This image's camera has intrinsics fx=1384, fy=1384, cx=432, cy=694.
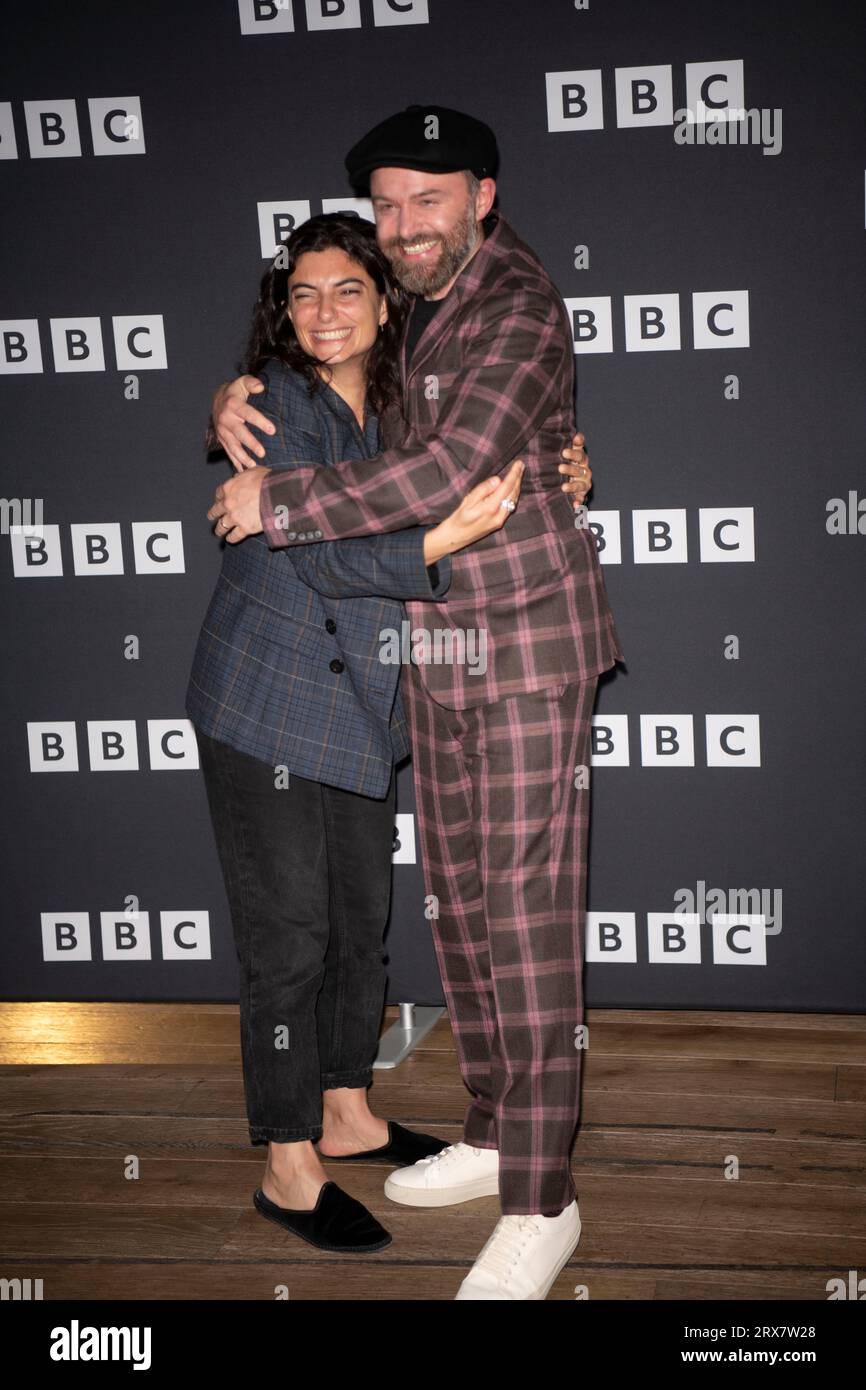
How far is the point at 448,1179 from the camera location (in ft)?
7.52

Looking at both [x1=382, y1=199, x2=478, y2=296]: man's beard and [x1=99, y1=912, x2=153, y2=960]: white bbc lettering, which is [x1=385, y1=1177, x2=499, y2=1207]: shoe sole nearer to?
[x1=99, y1=912, x2=153, y2=960]: white bbc lettering

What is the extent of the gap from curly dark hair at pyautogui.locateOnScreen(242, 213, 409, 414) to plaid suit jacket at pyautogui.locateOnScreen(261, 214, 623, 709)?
13 centimetres

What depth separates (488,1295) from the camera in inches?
77.6

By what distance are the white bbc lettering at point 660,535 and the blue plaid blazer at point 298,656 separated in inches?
31.7

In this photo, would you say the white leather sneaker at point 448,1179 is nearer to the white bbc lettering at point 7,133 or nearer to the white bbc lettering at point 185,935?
the white bbc lettering at point 185,935

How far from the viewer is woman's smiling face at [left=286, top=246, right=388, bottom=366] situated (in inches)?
84.7

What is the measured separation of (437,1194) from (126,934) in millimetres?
1120

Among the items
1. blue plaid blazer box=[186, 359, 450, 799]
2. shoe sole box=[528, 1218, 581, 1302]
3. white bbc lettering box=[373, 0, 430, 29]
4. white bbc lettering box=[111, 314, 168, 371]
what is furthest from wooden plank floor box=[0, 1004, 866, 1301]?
white bbc lettering box=[373, 0, 430, 29]

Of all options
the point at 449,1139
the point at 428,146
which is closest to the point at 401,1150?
the point at 449,1139

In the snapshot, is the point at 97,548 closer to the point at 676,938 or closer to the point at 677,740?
the point at 677,740

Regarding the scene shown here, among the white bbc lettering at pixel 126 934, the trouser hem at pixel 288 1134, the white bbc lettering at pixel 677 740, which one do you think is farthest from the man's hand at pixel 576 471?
the white bbc lettering at pixel 126 934

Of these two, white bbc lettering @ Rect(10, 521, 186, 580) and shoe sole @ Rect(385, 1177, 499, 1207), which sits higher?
white bbc lettering @ Rect(10, 521, 186, 580)

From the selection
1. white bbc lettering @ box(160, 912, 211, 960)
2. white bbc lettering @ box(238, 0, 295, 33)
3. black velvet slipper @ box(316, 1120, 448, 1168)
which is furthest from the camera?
Answer: white bbc lettering @ box(160, 912, 211, 960)

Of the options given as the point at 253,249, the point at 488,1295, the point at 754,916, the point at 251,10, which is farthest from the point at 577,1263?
the point at 251,10
